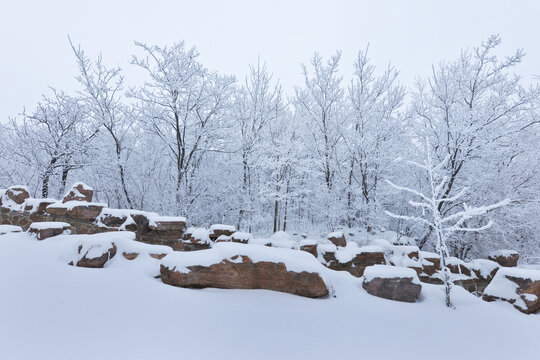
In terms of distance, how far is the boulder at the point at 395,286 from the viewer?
288 centimetres

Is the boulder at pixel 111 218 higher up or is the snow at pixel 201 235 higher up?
the boulder at pixel 111 218

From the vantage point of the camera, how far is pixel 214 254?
294 cm

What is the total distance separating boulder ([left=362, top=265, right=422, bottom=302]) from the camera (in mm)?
2879

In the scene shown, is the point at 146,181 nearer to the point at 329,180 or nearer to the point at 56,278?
the point at 329,180

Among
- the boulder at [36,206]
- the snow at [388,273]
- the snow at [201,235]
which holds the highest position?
the boulder at [36,206]

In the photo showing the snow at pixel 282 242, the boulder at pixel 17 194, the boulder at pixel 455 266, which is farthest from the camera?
the boulder at pixel 17 194

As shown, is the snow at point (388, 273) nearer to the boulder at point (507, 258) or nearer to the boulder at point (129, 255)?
the boulder at point (129, 255)

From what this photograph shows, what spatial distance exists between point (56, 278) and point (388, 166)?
33.4 feet

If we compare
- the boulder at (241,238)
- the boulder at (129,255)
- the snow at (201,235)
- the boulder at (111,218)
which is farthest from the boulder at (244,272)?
the boulder at (111,218)

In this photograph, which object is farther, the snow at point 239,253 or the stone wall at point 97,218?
the stone wall at point 97,218

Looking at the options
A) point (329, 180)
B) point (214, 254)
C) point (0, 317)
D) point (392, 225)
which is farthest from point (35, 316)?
point (392, 225)

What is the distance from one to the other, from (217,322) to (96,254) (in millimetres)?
1960

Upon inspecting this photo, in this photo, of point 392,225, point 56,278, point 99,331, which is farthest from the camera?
point 392,225

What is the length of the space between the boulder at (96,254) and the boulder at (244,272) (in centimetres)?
82
